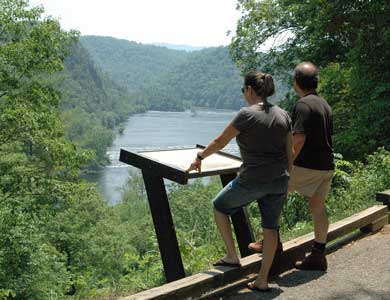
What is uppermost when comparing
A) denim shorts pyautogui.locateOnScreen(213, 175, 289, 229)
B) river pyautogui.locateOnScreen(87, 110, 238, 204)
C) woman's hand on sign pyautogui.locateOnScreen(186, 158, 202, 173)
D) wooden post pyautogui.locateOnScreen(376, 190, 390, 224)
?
woman's hand on sign pyautogui.locateOnScreen(186, 158, 202, 173)

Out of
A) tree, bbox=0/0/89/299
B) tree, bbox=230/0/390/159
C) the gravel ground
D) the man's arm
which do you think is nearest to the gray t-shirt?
the man's arm

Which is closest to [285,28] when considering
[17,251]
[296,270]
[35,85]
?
[35,85]

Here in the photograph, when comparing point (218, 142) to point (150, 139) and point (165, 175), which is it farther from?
point (150, 139)

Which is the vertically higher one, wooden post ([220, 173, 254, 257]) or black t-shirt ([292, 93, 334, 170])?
black t-shirt ([292, 93, 334, 170])

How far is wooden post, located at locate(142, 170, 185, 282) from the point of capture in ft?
13.7

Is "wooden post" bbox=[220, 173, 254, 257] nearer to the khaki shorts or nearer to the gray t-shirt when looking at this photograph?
the khaki shorts

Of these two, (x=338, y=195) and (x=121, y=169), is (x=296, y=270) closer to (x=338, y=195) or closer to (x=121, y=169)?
(x=338, y=195)

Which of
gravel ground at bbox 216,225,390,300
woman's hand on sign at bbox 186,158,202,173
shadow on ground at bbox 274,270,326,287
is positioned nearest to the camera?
woman's hand on sign at bbox 186,158,202,173

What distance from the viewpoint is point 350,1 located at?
11055mm

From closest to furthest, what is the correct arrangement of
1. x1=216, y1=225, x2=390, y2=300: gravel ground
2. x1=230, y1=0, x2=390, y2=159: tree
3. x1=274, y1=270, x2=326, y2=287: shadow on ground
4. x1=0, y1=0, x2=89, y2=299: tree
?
x1=216, y1=225, x2=390, y2=300: gravel ground, x1=274, y1=270, x2=326, y2=287: shadow on ground, x1=230, y1=0, x2=390, y2=159: tree, x1=0, y1=0, x2=89, y2=299: tree

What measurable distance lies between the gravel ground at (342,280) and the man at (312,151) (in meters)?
0.18

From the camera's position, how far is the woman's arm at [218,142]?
3498 millimetres

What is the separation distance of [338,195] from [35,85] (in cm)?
1357

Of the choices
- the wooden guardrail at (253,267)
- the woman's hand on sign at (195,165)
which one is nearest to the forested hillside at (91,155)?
the wooden guardrail at (253,267)
